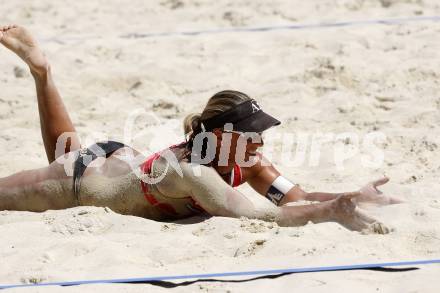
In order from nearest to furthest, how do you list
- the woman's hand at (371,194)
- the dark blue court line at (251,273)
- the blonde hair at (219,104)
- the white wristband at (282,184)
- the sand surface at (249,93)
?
the dark blue court line at (251,273) → the sand surface at (249,93) → the woman's hand at (371,194) → the blonde hair at (219,104) → the white wristband at (282,184)

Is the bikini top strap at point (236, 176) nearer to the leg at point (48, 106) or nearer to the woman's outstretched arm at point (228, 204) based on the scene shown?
the woman's outstretched arm at point (228, 204)

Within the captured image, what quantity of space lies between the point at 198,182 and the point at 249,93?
2014mm

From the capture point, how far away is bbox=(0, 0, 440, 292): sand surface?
2.81 m

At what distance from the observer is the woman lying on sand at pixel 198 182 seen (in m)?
3.15

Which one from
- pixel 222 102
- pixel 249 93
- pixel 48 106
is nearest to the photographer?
pixel 222 102

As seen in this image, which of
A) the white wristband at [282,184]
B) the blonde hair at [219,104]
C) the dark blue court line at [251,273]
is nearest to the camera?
the dark blue court line at [251,273]

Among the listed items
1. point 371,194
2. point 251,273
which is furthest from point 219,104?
point 251,273

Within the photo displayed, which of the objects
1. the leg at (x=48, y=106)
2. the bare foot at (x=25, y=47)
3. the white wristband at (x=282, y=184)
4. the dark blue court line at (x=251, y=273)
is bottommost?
the dark blue court line at (x=251, y=273)

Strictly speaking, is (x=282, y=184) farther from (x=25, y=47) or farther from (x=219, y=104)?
(x=25, y=47)

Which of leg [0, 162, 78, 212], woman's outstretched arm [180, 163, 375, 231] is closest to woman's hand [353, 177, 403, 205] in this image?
woman's outstretched arm [180, 163, 375, 231]

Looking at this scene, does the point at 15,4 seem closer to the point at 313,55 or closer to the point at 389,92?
the point at 313,55

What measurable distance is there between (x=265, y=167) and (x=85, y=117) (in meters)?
1.66

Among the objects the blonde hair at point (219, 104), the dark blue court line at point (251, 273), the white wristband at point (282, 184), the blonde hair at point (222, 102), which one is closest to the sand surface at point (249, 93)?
the dark blue court line at point (251, 273)

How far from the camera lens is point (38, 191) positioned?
139 inches
